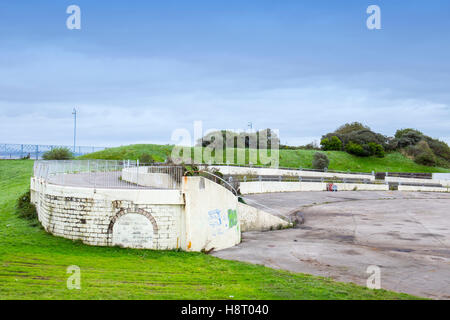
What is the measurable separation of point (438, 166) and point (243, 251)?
66.8 meters

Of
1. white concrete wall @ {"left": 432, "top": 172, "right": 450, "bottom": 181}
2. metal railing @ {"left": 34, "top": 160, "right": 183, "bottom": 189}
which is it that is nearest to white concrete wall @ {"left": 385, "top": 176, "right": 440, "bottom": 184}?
white concrete wall @ {"left": 432, "top": 172, "right": 450, "bottom": 181}

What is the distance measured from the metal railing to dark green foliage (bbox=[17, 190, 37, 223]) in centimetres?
193

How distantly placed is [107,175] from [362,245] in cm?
1494

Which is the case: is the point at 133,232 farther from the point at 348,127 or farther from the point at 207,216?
the point at 348,127

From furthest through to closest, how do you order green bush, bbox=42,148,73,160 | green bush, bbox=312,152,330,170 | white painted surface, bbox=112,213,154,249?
green bush, bbox=312,152,330,170, green bush, bbox=42,148,73,160, white painted surface, bbox=112,213,154,249

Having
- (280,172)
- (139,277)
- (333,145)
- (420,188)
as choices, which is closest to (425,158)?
(333,145)

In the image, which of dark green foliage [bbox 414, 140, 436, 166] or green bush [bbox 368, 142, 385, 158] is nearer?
dark green foliage [bbox 414, 140, 436, 166]

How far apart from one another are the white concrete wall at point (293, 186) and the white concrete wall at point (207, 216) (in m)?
17.6

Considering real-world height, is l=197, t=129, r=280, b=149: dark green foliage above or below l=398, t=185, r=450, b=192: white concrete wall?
above

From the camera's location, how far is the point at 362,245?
61.7 ft

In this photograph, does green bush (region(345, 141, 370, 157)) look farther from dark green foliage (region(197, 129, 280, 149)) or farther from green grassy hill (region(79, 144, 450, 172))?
dark green foliage (region(197, 129, 280, 149))

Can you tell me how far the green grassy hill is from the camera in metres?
57.3

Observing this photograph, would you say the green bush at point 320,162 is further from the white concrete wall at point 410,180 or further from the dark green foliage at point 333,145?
the dark green foliage at point 333,145
